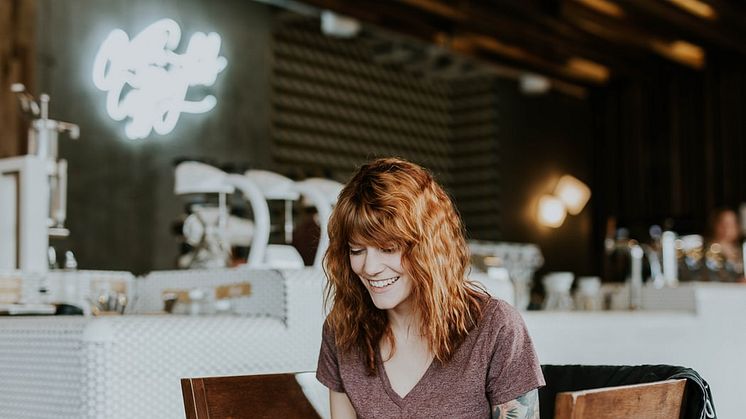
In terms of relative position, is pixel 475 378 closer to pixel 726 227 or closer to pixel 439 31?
pixel 726 227

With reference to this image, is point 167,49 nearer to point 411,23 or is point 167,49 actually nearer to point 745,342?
point 411,23

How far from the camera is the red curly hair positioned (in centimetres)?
173

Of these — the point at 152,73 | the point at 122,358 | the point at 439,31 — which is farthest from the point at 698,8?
the point at 122,358

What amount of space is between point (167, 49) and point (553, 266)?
529 centimetres

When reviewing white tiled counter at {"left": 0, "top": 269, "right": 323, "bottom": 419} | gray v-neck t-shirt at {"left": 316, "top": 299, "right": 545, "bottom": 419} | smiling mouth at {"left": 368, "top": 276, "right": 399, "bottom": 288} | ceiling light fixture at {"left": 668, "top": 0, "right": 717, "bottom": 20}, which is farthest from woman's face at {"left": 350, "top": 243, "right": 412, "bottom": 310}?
ceiling light fixture at {"left": 668, "top": 0, "right": 717, "bottom": 20}

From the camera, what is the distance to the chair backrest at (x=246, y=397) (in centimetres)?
157

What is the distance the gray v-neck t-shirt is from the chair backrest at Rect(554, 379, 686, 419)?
0.25 m

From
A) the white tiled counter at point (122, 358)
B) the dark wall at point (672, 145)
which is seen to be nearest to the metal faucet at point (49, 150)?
the white tiled counter at point (122, 358)

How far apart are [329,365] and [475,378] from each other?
30cm

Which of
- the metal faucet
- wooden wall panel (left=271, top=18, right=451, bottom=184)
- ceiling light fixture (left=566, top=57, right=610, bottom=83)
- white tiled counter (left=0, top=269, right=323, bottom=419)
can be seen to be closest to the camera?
white tiled counter (left=0, top=269, right=323, bottom=419)

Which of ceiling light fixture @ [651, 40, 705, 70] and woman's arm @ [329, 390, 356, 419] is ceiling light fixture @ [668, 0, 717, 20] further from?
woman's arm @ [329, 390, 356, 419]

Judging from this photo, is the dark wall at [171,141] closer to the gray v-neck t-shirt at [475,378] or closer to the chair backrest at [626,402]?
the gray v-neck t-shirt at [475,378]

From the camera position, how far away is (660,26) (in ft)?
25.1

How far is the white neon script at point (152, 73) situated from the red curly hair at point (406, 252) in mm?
3681
